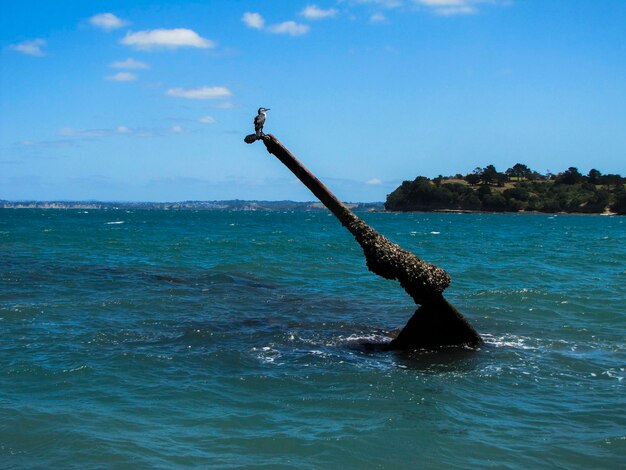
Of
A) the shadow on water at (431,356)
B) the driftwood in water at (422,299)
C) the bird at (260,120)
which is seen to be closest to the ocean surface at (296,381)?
the shadow on water at (431,356)

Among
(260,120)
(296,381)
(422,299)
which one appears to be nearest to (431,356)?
(422,299)

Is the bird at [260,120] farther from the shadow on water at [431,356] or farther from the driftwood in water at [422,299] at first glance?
the shadow on water at [431,356]

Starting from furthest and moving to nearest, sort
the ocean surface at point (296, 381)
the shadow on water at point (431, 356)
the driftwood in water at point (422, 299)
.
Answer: the driftwood in water at point (422, 299) < the shadow on water at point (431, 356) < the ocean surface at point (296, 381)

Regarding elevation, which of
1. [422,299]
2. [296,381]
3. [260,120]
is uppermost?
[260,120]

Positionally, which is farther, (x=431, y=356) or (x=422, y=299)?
(x=422, y=299)

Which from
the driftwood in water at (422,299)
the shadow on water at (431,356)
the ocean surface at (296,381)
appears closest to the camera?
the ocean surface at (296,381)

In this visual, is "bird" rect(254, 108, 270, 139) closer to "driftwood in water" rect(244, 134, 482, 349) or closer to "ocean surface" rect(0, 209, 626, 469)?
"driftwood in water" rect(244, 134, 482, 349)

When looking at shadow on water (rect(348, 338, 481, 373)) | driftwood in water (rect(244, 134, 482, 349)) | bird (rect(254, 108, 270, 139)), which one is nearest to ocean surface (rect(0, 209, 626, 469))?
shadow on water (rect(348, 338, 481, 373))

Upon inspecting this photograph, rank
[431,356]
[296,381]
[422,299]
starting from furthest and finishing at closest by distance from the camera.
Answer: [422,299], [431,356], [296,381]

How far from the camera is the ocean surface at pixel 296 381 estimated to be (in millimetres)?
7617

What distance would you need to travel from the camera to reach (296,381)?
10.6 meters

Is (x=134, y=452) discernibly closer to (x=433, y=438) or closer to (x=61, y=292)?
(x=433, y=438)

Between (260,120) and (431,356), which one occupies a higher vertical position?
(260,120)

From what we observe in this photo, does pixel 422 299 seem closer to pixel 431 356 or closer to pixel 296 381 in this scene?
pixel 431 356
